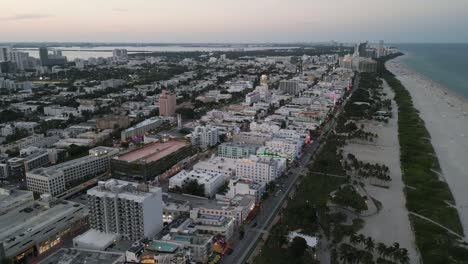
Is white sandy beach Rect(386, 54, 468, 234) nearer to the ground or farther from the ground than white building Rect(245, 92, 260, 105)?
nearer to the ground

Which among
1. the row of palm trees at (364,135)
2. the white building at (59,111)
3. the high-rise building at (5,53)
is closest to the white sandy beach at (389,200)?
the row of palm trees at (364,135)

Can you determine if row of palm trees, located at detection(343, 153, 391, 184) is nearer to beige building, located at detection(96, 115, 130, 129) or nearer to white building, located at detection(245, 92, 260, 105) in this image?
beige building, located at detection(96, 115, 130, 129)

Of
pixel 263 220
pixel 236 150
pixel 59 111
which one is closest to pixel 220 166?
pixel 236 150

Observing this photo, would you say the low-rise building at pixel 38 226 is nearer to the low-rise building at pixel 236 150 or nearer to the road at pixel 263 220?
the road at pixel 263 220

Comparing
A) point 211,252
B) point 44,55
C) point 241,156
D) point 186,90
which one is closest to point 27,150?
point 241,156

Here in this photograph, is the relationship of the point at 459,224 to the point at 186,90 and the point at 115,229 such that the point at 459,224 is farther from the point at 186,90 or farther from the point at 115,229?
the point at 186,90

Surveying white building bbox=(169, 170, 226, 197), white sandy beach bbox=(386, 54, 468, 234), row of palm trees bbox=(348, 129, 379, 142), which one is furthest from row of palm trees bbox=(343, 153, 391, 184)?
white building bbox=(169, 170, 226, 197)
